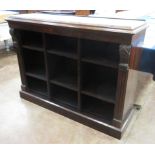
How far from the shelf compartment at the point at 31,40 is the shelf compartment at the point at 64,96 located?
1.47 feet

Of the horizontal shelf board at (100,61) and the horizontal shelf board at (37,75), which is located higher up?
the horizontal shelf board at (100,61)

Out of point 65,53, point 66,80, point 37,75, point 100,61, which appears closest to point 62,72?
point 66,80

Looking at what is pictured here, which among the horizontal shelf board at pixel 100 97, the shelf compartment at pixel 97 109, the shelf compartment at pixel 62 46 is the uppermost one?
the shelf compartment at pixel 62 46

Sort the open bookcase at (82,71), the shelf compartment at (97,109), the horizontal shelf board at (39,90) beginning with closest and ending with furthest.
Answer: the open bookcase at (82,71) → the shelf compartment at (97,109) → the horizontal shelf board at (39,90)

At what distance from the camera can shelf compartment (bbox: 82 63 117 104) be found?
5.42 feet

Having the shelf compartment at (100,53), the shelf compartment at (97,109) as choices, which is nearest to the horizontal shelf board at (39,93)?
the shelf compartment at (97,109)

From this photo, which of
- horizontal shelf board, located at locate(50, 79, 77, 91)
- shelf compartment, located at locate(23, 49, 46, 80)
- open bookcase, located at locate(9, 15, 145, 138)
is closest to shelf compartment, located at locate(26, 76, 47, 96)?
open bookcase, located at locate(9, 15, 145, 138)

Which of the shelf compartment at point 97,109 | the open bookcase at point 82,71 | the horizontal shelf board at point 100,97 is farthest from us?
the shelf compartment at point 97,109

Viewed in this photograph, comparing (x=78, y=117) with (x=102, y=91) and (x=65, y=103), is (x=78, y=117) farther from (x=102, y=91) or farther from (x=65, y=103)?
(x=102, y=91)

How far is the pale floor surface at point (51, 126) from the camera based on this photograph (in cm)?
162

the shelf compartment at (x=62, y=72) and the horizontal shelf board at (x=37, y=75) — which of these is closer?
the shelf compartment at (x=62, y=72)

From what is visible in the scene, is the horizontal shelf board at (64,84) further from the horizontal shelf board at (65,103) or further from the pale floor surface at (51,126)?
the pale floor surface at (51,126)

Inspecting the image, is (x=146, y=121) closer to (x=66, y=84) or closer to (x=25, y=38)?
(x=66, y=84)
